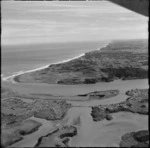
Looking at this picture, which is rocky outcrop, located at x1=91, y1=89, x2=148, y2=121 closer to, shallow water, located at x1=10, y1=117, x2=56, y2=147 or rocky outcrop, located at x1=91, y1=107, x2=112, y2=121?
rocky outcrop, located at x1=91, y1=107, x2=112, y2=121

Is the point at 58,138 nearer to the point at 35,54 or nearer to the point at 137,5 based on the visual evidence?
the point at 137,5

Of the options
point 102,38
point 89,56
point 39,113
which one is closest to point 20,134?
point 39,113

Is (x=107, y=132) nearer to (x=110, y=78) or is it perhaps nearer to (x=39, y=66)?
(x=110, y=78)

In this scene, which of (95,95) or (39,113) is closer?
(39,113)

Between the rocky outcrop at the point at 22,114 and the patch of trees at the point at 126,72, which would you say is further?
the patch of trees at the point at 126,72

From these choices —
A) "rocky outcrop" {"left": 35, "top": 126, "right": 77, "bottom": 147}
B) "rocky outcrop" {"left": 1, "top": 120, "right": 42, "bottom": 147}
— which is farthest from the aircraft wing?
"rocky outcrop" {"left": 1, "top": 120, "right": 42, "bottom": 147}

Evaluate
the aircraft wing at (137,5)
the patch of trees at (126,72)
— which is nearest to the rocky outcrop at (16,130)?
the aircraft wing at (137,5)

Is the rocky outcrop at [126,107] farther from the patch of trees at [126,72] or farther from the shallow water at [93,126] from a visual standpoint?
the patch of trees at [126,72]
